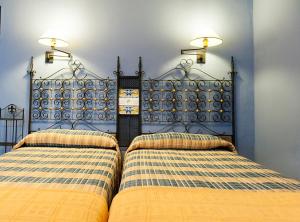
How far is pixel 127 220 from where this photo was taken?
0.89m

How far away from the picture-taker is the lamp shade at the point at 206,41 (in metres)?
2.68

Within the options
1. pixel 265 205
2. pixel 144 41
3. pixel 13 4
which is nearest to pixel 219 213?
pixel 265 205

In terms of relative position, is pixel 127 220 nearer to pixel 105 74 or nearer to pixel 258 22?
pixel 105 74

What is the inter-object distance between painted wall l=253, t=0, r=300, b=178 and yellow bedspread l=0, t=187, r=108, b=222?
1742 millimetres

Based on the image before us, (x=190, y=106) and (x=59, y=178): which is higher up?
(x=190, y=106)

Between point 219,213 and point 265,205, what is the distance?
21cm

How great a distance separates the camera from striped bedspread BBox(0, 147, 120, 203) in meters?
1.25

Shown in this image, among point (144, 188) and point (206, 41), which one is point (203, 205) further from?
point (206, 41)

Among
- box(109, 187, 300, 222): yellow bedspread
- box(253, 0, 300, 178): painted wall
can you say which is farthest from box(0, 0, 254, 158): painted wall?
box(109, 187, 300, 222): yellow bedspread

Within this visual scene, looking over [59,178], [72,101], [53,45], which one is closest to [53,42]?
[53,45]

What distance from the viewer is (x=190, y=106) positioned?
2.86 meters

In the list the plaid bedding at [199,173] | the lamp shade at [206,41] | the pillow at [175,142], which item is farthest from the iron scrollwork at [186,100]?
the plaid bedding at [199,173]

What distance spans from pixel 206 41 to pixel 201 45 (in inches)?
3.3

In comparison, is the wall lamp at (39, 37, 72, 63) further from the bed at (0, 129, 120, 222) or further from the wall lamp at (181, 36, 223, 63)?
the wall lamp at (181, 36, 223, 63)
